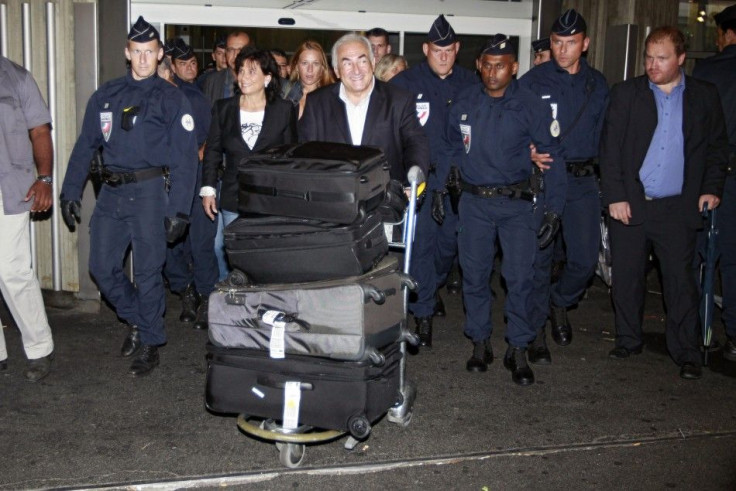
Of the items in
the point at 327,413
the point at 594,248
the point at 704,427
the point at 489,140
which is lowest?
the point at 704,427

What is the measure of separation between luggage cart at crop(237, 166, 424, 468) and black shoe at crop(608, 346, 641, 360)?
7.11 feet

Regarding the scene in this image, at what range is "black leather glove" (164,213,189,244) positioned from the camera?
6027 mm

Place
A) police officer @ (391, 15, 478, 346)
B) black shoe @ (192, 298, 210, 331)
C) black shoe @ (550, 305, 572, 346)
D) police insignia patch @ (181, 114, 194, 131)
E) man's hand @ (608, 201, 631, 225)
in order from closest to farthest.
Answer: police insignia patch @ (181, 114, 194, 131)
man's hand @ (608, 201, 631, 225)
police officer @ (391, 15, 478, 346)
black shoe @ (550, 305, 572, 346)
black shoe @ (192, 298, 210, 331)

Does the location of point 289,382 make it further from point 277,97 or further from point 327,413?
point 277,97

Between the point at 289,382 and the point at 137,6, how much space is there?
5.53 metres

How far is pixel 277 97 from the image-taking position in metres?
6.61

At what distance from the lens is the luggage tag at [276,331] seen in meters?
4.34

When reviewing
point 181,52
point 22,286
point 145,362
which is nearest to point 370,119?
point 145,362

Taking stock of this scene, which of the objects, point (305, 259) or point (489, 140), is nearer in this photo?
point (305, 259)

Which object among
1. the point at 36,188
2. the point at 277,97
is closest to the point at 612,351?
the point at 277,97

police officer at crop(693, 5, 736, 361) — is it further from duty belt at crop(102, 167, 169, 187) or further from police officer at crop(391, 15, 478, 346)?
duty belt at crop(102, 167, 169, 187)

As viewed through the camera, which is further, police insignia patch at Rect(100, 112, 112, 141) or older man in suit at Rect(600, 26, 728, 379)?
older man in suit at Rect(600, 26, 728, 379)

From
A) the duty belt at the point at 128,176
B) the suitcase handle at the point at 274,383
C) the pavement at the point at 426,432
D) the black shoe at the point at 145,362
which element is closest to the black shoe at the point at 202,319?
the pavement at the point at 426,432

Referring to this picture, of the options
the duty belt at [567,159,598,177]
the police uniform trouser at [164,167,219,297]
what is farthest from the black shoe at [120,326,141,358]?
the duty belt at [567,159,598,177]
